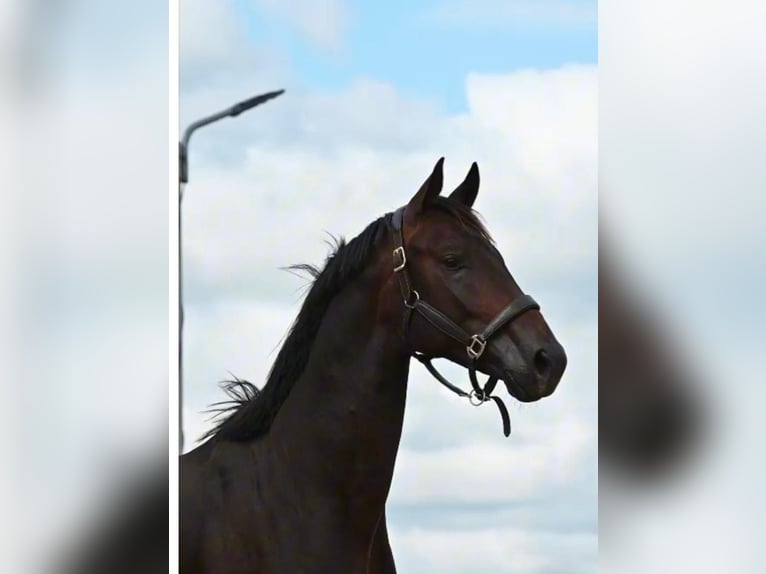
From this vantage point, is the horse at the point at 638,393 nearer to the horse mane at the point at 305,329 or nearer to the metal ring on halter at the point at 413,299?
the metal ring on halter at the point at 413,299

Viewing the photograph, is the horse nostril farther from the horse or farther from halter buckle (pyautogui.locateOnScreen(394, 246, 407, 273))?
the horse

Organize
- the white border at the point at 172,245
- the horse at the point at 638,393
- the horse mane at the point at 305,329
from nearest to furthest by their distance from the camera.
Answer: the horse at the point at 638,393 → the white border at the point at 172,245 → the horse mane at the point at 305,329

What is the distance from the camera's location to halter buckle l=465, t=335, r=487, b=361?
2.91 meters

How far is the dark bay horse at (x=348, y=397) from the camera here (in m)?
2.99

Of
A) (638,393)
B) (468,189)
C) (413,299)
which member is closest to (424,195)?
(468,189)

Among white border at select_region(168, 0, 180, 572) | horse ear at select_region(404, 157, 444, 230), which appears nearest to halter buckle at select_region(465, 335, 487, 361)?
horse ear at select_region(404, 157, 444, 230)

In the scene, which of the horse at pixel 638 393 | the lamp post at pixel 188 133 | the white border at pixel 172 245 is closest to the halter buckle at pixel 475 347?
the lamp post at pixel 188 133

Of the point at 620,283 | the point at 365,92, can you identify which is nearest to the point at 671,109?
the point at 620,283

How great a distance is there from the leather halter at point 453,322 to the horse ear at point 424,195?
1.1 inches

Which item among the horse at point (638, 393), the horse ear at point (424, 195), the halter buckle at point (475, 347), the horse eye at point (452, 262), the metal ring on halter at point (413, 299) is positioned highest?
the horse ear at point (424, 195)

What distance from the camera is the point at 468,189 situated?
10.4 ft

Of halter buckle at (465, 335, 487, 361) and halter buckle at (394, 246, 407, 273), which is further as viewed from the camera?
halter buckle at (394, 246, 407, 273)

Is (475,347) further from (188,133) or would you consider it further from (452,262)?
(188,133)

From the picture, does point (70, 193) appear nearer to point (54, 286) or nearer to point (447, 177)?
point (54, 286)
